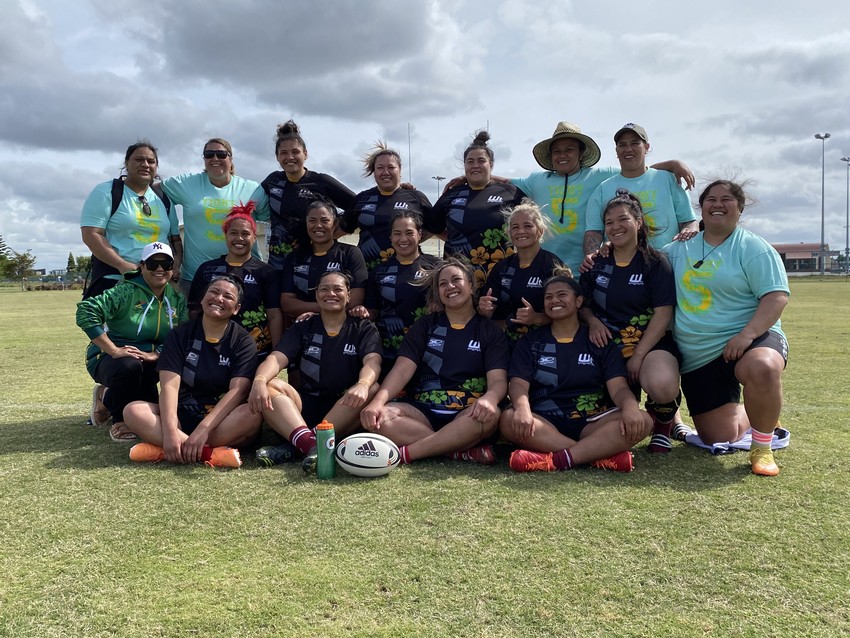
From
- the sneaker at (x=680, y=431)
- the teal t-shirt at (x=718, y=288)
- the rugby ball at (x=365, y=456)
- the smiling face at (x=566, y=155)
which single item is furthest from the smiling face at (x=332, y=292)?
the sneaker at (x=680, y=431)

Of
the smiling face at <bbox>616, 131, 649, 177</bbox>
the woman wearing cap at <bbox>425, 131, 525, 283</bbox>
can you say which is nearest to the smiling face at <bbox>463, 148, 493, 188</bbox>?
the woman wearing cap at <bbox>425, 131, 525, 283</bbox>

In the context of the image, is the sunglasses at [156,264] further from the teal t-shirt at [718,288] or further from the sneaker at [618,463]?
the teal t-shirt at [718,288]

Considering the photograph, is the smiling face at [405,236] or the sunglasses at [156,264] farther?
the sunglasses at [156,264]

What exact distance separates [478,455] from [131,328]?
3.04 m

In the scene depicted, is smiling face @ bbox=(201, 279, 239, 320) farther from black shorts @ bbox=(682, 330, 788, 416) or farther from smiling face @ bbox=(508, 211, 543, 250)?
black shorts @ bbox=(682, 330, 788, 416)

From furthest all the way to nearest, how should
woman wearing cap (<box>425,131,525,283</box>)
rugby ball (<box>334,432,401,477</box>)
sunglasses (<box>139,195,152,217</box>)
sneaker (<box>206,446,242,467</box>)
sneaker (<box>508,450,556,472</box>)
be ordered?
sunglasses (<box>139,195,152,217</box>)
woman wearing cap (<box>425,131,525,283</box>)
sneaker (<box>206,446,242,467</box>)
sneaker (<box>508,450,556,472</box>)
rugby ball (<box>334,432,401,477</box>)

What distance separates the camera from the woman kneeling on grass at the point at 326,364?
4398 millimetres

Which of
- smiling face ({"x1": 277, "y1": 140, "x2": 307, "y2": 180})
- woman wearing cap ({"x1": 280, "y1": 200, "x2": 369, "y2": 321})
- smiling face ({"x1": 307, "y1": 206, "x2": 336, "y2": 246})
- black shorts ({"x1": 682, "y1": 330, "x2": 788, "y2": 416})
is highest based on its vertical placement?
smiling face ({"x1": 277, "y1": 140, "x2": 307, "y2": 180})

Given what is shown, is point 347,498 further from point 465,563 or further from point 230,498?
point 465,563

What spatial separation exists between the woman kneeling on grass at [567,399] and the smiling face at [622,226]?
50 centimetres

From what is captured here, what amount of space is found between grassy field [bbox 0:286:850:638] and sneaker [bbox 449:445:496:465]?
0.31 ft

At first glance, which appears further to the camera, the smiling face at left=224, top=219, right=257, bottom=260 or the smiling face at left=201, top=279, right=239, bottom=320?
the smiling face at left=224, top=219, right=257, bottom=260

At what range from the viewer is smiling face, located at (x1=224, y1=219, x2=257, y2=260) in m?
5.12

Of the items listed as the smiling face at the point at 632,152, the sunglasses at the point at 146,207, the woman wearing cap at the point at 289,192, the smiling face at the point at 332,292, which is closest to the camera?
the smiling face at the point at 332,292
